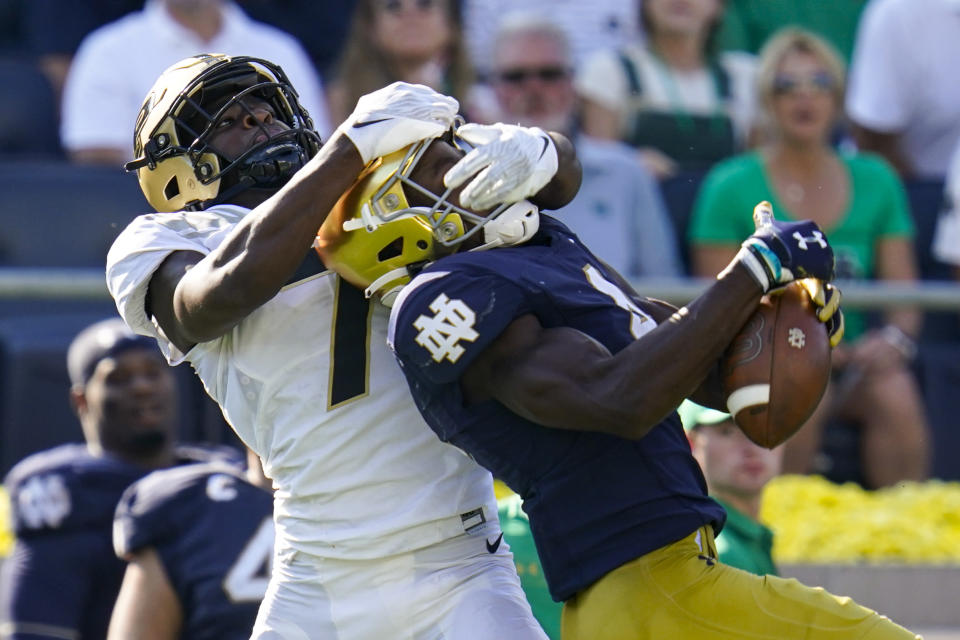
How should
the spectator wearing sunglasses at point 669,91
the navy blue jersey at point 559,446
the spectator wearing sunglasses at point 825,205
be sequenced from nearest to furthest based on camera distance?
the navy blue jersey at point 559,446, the spectator wearing sunglasses at point 825,205, the spectator wearing sunglasses at point 669,91

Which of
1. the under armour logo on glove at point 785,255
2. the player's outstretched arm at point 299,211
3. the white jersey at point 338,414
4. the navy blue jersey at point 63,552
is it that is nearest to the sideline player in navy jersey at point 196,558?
the navy blue jersey at point 63,552

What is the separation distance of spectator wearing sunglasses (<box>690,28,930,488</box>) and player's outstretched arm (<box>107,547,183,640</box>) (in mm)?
2786

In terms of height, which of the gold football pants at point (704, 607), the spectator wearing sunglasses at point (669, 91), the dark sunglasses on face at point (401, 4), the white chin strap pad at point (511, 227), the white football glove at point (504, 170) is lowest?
the spectator wearing sunglasses at point (669, 91)

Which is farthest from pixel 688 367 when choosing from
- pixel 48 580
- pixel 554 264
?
pixel 48 580

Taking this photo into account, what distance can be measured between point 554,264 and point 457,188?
0.23 metres

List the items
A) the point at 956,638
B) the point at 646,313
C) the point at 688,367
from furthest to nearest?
the point at 956,638
the point at 646,313
the point at 688,367

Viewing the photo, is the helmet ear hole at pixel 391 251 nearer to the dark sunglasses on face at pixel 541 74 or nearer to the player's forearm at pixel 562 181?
the player's forearm at pixel 562 181

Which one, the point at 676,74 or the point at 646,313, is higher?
the point at 646,313

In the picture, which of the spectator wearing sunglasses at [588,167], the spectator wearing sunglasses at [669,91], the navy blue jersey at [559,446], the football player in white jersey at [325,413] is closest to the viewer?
the navy blue jersey at [559,446]

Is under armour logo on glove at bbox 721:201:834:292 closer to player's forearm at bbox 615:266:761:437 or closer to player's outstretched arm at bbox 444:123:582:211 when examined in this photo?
player's forearm at bbox 615:266:761:437

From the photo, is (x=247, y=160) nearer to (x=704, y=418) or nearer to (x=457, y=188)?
(x=457, y=188)

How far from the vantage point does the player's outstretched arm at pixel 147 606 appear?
429 cm

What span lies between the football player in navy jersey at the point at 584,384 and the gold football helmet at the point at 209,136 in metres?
0.33

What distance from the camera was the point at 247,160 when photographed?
10.9 ft
